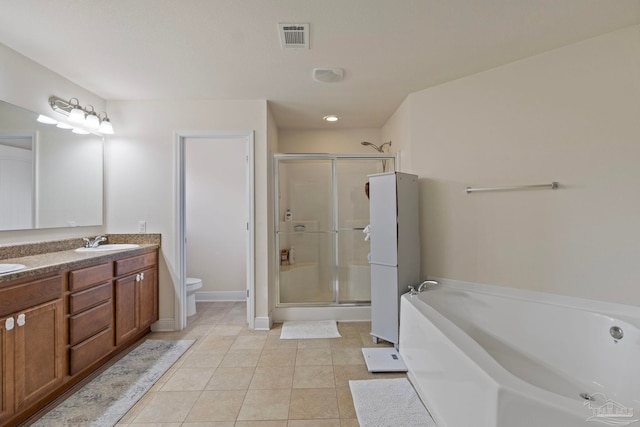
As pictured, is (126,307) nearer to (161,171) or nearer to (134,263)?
(134,263)

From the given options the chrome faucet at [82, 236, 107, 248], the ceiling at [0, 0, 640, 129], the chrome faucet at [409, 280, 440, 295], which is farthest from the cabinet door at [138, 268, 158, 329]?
the chrome faucet at [409, 280, 440, 295]

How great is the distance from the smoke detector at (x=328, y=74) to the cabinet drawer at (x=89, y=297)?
2347 millimetres

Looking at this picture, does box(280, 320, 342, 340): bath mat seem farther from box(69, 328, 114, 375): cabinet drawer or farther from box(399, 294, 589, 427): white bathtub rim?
box(69, 328, 114, 375): cabinet drawer

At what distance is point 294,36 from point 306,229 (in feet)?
6.75

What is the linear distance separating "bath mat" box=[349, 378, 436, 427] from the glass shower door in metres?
1.37

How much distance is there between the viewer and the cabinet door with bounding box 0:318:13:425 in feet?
4.69

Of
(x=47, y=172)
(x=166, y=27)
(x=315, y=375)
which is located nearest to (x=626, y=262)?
(x=315, y=375)

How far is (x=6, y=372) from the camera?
145 centimetres

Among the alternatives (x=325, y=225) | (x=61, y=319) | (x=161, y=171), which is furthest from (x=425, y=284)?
(x=161, y=171)

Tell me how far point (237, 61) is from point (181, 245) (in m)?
1.83

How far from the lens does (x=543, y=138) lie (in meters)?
2.04

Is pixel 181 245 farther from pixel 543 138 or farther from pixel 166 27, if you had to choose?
pixel 543 138

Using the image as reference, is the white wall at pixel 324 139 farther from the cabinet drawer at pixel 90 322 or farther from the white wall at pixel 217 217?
the cabinet drawer at pixel 90 322

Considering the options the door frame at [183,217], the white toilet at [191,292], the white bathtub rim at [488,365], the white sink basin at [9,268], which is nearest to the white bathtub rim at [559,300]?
the white bathtub rim at [488,365]
